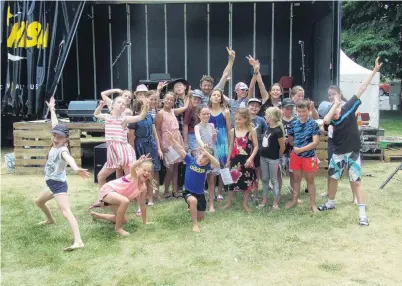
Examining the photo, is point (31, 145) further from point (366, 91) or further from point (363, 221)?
point (366, 91)

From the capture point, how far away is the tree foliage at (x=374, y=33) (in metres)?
17.3

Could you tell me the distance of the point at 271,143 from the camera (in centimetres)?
536

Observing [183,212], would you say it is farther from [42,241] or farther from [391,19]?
[391,19]

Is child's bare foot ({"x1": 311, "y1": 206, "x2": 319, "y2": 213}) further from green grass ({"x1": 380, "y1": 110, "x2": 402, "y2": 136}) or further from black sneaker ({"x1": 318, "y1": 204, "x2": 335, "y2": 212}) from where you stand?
green grass ({"x1": 380, "y1": 110, "x2": 402, "y2": 136})

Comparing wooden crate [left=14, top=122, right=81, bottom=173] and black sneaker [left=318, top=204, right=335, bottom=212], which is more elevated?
wooden crate [left=14, top=122, right=81, bottom=173]

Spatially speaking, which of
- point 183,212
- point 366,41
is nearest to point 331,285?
point 183,212

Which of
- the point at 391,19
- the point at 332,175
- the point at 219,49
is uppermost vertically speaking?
the point at 391,19

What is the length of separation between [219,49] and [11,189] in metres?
6.13

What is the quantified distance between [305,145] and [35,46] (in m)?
5.64

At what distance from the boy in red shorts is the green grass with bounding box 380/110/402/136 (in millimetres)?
8584

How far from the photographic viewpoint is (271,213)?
5.31m

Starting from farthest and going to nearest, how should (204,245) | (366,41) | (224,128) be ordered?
(366,41), (224,128), (204,245)

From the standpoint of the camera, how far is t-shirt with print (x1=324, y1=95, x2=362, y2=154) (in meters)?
5.01

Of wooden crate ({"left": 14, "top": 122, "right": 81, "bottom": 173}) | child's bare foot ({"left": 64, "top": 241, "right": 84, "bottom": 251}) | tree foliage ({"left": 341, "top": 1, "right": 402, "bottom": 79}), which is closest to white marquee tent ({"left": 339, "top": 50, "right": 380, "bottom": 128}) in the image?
tree foliage ({"left": 341, "top": 1, "right": 402, "bottom": 79})
